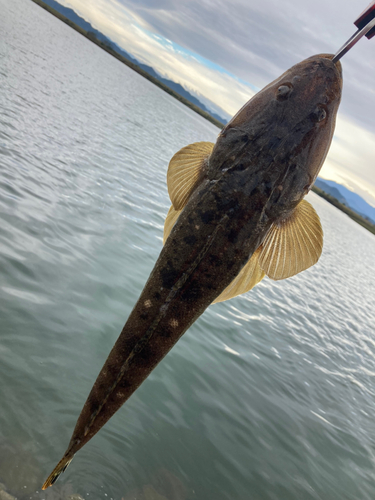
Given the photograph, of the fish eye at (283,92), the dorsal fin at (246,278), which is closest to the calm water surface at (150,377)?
the dorsal fin at (246,278)

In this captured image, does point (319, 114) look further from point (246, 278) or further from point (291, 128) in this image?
point (246, 278)

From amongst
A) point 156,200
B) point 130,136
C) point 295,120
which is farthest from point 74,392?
point 130,136

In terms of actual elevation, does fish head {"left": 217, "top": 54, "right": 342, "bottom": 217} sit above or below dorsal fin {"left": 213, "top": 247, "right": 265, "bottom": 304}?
above

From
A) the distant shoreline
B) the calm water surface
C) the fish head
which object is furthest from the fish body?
the distant shoreline

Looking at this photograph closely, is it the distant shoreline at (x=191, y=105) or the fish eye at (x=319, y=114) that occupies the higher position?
the distant shoreline at (x=191, y=105)

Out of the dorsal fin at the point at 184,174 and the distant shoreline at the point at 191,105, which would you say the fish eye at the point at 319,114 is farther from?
the distant shoreline at the point at 191,105

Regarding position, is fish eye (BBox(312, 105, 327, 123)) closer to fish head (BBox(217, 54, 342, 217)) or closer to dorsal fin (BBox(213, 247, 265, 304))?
fish head (BBox(217, 54, 342, 217))

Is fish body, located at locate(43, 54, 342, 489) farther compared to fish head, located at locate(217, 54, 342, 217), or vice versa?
fish head, located at locate(217, 54, 342, 217)
